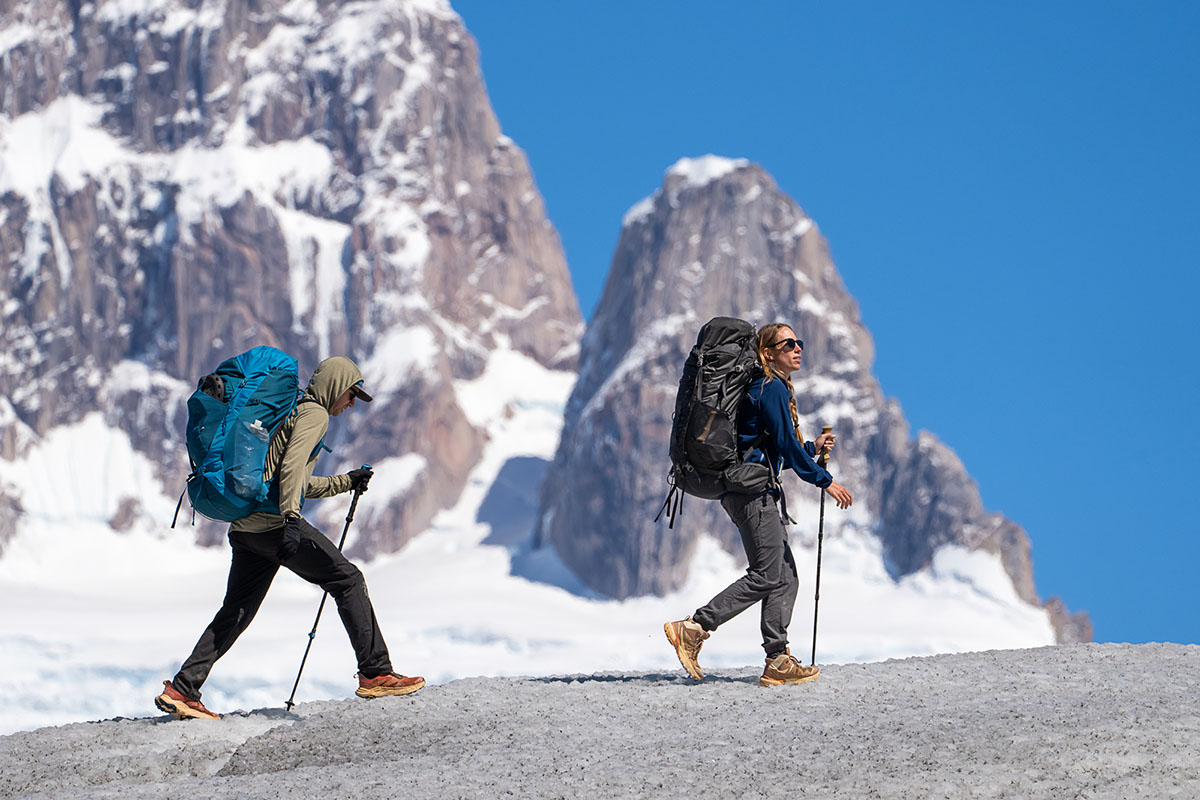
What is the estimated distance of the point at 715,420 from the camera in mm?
15406

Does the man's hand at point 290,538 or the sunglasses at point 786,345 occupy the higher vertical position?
the sunglasses at point 786,345

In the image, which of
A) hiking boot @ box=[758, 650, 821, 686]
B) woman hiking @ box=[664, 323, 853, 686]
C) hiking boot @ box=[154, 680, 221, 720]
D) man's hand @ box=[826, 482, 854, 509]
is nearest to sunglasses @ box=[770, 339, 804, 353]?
woman hiking @ box=[664, 323, 853, 686]

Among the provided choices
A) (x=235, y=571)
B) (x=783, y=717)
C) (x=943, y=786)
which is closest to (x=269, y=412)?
(x=235, y=571)

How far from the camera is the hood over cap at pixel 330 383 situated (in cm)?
1509

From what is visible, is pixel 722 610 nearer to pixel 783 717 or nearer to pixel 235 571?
pixel 783 717

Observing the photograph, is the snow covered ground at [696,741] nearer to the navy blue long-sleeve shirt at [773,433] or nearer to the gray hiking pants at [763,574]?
the gray hiking pants at [763,574]

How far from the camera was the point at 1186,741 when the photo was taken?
1293 cm

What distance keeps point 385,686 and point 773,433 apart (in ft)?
13.6

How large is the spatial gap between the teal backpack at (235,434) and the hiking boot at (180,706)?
72.0 inches

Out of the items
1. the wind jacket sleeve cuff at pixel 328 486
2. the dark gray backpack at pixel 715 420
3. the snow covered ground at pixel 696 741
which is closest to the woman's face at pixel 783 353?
the dark gray backpack at pixel 715 420

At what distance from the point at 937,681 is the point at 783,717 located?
2.32 m

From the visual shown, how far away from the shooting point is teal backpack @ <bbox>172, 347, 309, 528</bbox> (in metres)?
14.6

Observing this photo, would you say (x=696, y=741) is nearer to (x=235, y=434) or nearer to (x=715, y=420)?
(x=715, y=420)

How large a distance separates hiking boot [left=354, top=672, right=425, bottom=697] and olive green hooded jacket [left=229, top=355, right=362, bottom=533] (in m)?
1.78
